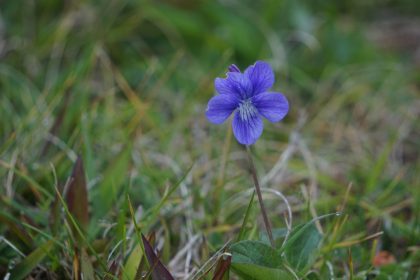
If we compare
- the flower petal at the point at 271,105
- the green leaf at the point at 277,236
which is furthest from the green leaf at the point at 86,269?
the flower petal at the point at 271,105

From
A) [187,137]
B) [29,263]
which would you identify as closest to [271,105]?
[29,263]

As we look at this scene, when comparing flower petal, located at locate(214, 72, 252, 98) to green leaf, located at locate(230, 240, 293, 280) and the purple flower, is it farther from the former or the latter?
green leaf, located at locate(230, 240, 293, 280)

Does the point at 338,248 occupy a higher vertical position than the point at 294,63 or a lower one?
lower

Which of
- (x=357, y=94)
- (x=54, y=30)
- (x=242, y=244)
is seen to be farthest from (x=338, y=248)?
(x=54, y=30)

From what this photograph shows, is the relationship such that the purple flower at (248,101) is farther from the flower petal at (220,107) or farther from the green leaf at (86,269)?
the green leaf at (86,269)

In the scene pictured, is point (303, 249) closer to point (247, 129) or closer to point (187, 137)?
point (247, 129)

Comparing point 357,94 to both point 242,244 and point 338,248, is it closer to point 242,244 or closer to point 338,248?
point 338,248
